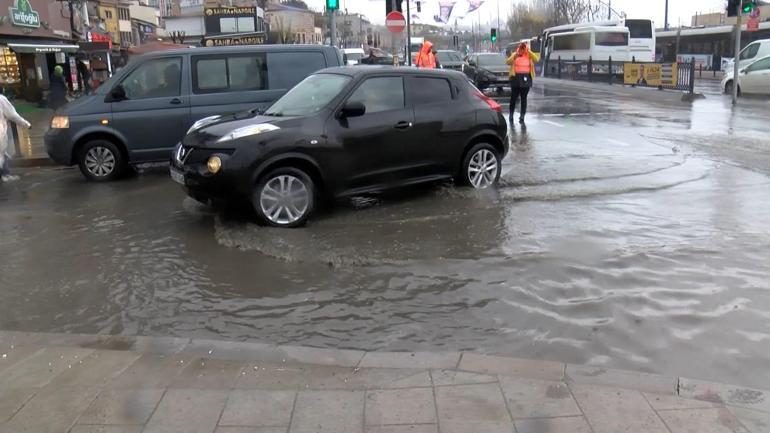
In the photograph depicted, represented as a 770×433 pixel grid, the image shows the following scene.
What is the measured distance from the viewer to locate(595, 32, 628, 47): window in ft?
125

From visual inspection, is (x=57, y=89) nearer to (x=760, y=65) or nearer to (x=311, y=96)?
(x=311, y=96)

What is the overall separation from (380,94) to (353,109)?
632 mm

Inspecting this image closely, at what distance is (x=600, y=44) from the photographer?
38531 millimetres

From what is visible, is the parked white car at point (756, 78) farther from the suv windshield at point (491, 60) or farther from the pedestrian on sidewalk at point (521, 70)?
the pedestrian on sidewalk at point (521, 70)

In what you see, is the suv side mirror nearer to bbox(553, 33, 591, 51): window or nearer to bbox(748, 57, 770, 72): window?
bbox(748, 57, 770, 72): window

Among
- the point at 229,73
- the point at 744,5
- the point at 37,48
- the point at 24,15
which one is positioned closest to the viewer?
the point at 229,73

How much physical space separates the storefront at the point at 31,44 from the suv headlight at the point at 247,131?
59.6 ft

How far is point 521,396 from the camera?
3.45m

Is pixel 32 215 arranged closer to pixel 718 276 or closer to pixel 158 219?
pixel 158 219

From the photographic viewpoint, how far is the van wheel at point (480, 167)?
27.3 ft

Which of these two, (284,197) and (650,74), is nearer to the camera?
(284,197)

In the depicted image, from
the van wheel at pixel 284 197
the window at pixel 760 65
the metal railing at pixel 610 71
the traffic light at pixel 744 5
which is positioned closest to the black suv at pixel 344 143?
the van wheel at pixel 284 197

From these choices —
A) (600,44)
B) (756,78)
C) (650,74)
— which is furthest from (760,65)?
(600,44)

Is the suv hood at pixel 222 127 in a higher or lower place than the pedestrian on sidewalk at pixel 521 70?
lower
